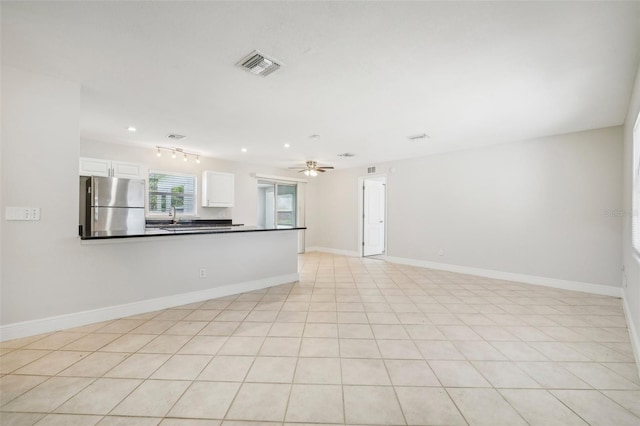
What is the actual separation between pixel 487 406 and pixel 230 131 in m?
4.46

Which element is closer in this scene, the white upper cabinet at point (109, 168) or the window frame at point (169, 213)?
the white upper cabinet at point (109, 168)

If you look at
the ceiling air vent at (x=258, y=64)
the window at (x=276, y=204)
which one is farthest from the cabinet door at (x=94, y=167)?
the ceiling air vent at (x=258, y=64)

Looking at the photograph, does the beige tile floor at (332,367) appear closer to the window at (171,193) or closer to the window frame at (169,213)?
the window frame at (169,213)

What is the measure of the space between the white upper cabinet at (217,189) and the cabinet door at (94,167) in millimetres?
1751

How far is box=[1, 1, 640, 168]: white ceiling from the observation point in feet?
5.83

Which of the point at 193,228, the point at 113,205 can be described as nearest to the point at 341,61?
the point at 113,205

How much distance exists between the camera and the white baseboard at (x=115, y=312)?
8.16 ft

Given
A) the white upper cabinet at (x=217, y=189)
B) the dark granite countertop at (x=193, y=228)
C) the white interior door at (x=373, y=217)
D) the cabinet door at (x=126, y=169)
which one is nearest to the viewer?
the dark granite countertop at (x=193, y=228)

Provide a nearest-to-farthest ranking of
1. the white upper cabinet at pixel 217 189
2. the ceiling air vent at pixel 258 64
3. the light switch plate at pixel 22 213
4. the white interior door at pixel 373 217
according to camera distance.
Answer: the ceiling air vent at pixel 258 64 < the light switch plate at pixel 22 213 < the white upper cabinet at pixel 217 189 < the white interior door at pixel 373 217

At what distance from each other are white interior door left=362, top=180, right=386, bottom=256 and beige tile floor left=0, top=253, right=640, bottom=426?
3937 mm

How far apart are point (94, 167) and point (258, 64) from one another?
4.20 m

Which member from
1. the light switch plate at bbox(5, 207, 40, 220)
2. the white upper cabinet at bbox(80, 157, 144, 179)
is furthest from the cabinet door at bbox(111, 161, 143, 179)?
the light switch plate at bbox(5, 207, 40, 220)

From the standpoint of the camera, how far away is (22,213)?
2504 mm

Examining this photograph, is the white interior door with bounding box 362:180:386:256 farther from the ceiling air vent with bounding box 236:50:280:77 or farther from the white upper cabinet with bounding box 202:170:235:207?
the ceiling air vent with bounding box 236:50:280:77
